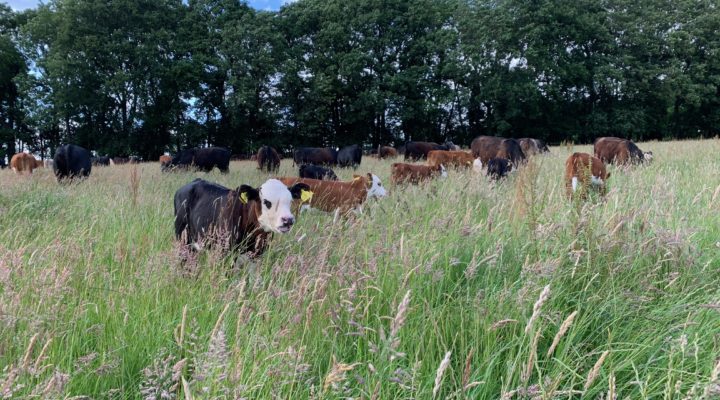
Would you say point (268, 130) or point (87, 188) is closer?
point (87, 188)

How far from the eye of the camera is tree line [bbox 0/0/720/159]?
34438mm

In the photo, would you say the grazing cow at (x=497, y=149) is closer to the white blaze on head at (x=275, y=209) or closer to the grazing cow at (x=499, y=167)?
the grazing cow at (x=499, y=167)

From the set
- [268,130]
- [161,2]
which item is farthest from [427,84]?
[161,2]

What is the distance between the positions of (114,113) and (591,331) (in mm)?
41535

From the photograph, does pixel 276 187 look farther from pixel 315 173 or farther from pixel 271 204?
pixel 315 173

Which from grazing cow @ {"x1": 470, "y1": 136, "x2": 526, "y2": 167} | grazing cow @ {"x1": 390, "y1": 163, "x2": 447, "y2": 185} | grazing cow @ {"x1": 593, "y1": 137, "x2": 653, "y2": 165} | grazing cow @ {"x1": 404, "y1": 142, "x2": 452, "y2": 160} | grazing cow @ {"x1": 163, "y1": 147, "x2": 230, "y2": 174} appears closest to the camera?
grazing cow @ {"x1": 390, "y1": 163, "x2": 447, "y2": 185}

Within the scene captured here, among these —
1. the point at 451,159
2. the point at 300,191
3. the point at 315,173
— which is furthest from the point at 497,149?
the point at 300,191

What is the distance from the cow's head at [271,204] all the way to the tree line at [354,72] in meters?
32.5

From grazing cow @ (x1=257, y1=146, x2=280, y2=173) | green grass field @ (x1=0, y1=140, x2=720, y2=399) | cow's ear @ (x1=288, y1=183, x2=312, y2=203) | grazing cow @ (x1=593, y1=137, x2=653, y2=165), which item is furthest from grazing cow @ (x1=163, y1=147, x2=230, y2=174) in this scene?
green grass field @ (x1=0, y1=140, x2=720, y2=399)

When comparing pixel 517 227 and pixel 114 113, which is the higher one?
pixel 114 113

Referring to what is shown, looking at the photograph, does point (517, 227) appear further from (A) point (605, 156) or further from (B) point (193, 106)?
(B) point (193, 106)

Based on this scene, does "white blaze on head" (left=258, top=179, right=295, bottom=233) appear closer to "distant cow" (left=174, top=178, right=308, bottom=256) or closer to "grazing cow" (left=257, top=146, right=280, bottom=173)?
"distant cow" (left=174, top=178, right=308, bottom=256)

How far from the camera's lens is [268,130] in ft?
128

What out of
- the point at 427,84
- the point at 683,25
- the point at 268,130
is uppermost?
the point at 683,25
